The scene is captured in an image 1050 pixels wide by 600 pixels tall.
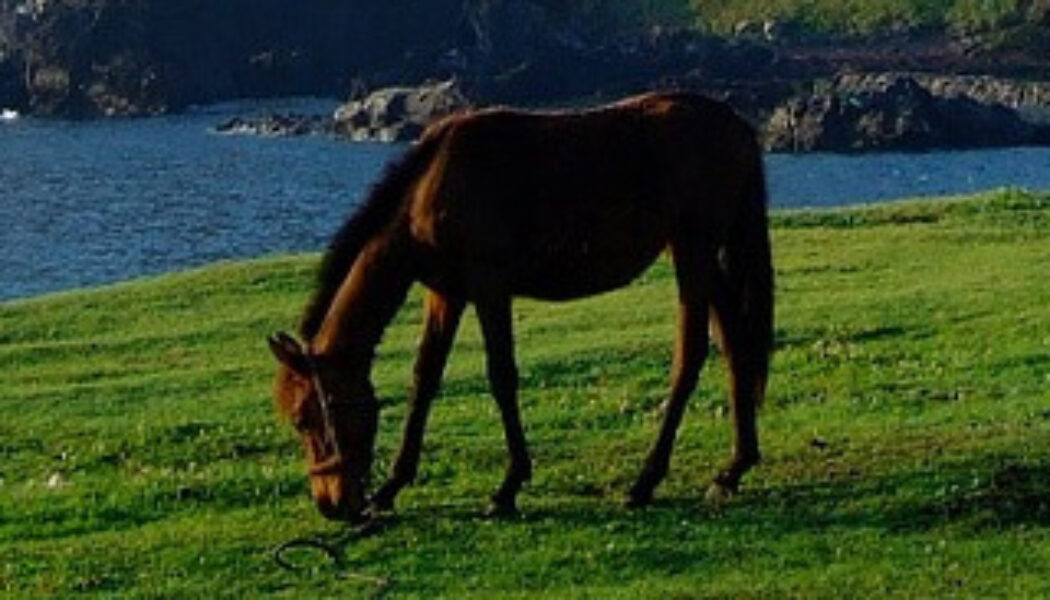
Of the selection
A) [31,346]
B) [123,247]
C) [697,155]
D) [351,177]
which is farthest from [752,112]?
Answer: [697,155]

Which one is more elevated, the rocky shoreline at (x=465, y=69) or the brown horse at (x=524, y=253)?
the brown horse at (x=524, y=253)

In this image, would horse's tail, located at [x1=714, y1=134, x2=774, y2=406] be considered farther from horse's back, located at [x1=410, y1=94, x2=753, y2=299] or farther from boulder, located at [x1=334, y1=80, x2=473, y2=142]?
boulder, located at [x1=334, y1=80, x2=473, y2=142]

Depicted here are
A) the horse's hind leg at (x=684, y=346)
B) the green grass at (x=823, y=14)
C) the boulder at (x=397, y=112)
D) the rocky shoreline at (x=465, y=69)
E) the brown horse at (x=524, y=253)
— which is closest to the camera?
the brown horse at (x=524, y=253)

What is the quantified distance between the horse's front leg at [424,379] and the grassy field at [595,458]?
0.21 meters

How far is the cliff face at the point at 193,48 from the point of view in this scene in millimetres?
133875

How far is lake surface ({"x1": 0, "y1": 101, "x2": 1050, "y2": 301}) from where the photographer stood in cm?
5916

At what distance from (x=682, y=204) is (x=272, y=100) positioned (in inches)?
5166

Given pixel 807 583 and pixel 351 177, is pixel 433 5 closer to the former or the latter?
pixel 351 177

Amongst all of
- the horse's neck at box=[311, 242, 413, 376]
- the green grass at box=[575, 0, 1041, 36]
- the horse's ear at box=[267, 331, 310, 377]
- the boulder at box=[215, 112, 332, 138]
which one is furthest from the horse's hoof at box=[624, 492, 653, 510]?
the green grass at box=[575, 0, 1041, 36]

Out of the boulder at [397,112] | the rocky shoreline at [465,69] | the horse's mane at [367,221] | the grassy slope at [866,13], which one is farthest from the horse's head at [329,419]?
the grassy slope at [866,13]

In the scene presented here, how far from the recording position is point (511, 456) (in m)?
12.7

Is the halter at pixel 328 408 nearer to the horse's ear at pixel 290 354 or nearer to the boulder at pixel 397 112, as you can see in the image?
the horse's ear at pixel 290 354

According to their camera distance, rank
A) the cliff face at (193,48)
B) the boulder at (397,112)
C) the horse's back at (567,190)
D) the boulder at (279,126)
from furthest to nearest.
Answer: the cliff face at (193,48) < the boulder at (279,126) < the boulder at (397,112) < the horse's back at (567,190)

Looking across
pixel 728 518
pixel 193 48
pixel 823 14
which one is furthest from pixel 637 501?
pixel 823 14
